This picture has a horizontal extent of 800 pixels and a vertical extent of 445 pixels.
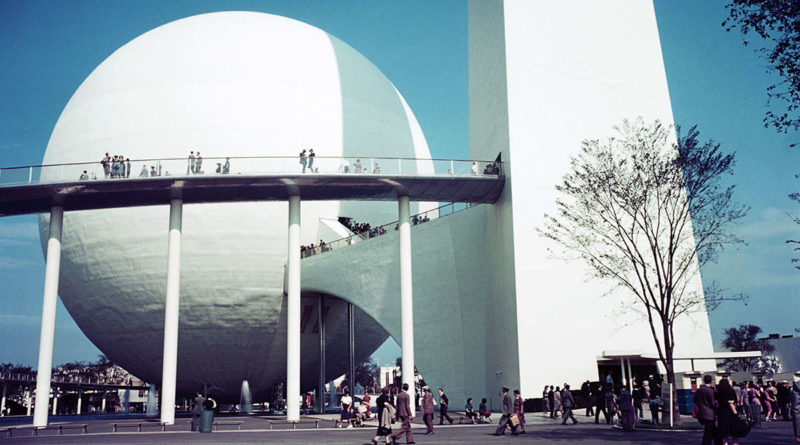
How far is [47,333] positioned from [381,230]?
44.6 ft

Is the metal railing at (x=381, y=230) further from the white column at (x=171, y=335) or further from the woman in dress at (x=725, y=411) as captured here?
the woman in dress at (x=725, y=411)

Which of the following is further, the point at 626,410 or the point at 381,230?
the point at 381,230

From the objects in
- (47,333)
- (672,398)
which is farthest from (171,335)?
(672,398)

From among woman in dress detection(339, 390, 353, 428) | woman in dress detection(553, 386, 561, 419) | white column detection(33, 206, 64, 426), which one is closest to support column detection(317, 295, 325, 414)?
woman in dress detection(339, 390, 353, 428)

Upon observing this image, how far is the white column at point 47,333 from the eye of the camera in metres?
24.0

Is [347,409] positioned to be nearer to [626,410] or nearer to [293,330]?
[293,330]

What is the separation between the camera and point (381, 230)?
31.0 meters

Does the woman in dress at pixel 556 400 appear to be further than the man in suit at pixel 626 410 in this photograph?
Yes

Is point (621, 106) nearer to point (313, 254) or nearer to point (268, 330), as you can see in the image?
point (313, 254)

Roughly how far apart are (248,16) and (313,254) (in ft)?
49.9

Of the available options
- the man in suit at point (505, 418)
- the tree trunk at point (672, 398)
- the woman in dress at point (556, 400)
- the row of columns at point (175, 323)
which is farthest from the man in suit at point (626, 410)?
the row of columns at point (175, 323)

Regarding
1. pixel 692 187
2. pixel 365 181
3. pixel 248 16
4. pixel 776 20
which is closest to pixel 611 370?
pixel 692 187

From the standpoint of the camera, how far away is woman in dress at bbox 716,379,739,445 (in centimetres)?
1048

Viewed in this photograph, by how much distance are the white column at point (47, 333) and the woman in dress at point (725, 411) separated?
21504 millimetres
